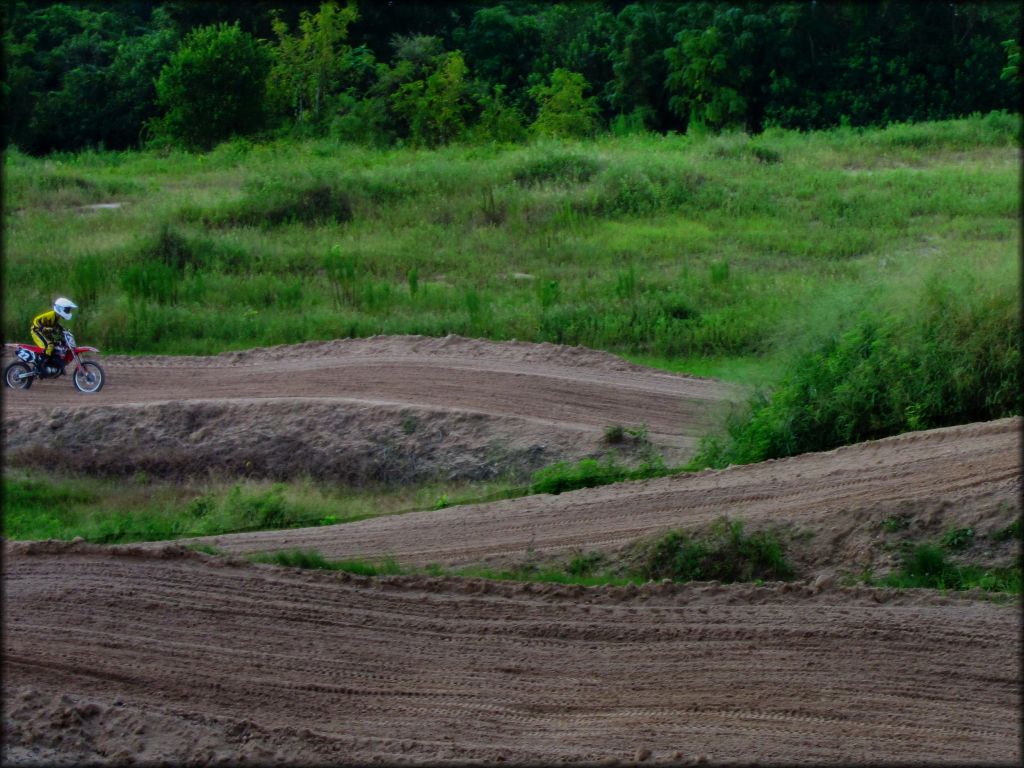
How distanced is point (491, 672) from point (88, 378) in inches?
453

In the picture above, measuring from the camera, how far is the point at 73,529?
1233 centimetres

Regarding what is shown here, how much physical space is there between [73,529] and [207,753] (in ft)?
22.2

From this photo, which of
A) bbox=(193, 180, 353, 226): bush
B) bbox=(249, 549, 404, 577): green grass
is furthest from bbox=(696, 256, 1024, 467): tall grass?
bbox=(193, 180, 353, 226): bush

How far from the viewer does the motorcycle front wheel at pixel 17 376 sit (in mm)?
16781

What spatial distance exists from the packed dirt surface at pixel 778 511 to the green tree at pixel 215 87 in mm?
28183

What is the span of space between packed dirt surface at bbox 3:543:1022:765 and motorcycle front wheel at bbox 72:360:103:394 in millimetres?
8468

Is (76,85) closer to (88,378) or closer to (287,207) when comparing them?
(287,207)

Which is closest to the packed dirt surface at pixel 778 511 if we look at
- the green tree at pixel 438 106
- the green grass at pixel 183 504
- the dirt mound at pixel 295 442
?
the green grass at pixel 183 504

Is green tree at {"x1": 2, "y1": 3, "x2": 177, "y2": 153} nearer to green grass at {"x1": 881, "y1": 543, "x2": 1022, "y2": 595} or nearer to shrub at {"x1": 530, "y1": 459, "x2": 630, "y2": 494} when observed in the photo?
shrub at {"x1": 530, "y1": 459, "x2": 630, "y2": 494}

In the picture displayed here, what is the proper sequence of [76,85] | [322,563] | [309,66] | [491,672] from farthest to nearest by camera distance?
[76,85] < [309,66] < [322,563] < [491,672]

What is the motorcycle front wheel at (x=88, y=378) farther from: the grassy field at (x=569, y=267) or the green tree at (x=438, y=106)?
the green tree at (x=438, y=106)

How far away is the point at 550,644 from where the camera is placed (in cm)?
745

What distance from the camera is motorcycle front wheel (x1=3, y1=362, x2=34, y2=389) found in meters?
16.8

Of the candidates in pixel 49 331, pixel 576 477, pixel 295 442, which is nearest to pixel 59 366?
pixel 49 331
